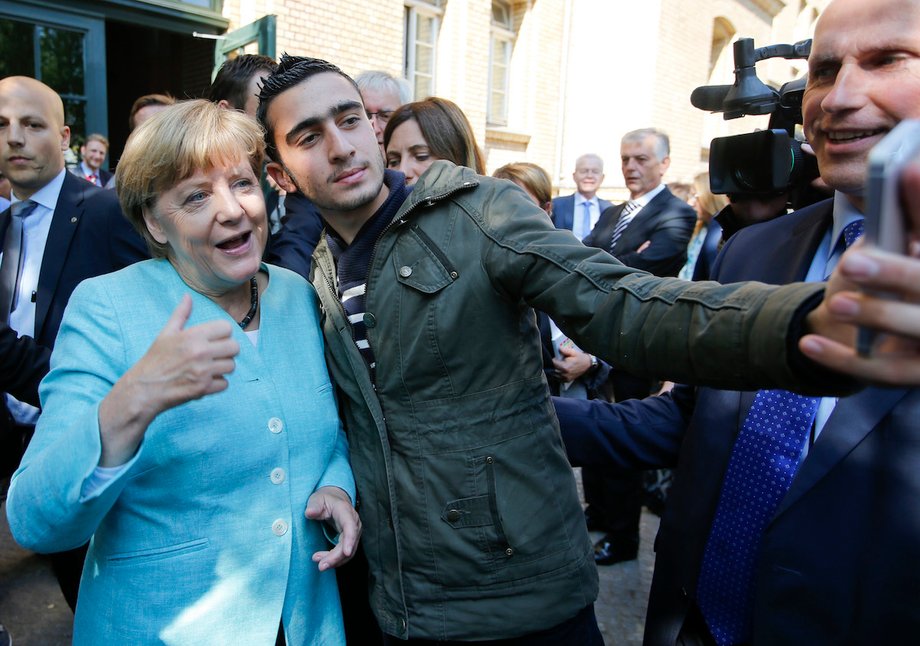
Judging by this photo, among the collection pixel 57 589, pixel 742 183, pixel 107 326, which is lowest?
pixel 57 589

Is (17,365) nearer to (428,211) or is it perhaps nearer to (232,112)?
(232,112)

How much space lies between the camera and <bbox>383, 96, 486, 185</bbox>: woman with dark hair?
293 cm

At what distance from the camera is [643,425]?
5.84ft

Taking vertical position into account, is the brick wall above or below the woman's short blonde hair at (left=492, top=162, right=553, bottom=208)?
above

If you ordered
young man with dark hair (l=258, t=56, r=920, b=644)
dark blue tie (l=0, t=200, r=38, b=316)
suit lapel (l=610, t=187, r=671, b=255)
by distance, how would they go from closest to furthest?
young man with dark hair (l=258, t=56, r=920, b=644), dark blue tie (l=0, t=200, r=38, b=316), suit lapel (l=610, t=187, r=671, b=255)

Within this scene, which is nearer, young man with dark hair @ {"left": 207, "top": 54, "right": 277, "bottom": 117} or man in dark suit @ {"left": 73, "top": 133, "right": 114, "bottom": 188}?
young man with dark hair @ {"left": 207, "top": 54, "right": 277, "bottom": 117}

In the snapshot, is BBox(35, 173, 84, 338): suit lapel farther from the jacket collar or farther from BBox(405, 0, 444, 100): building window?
BBox(405, 0, 444, 100): building window

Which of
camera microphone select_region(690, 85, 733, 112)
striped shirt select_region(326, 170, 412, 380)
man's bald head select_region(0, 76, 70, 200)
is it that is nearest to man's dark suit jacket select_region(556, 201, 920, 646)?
striped shirt select_region(326, 170, 412, 380)

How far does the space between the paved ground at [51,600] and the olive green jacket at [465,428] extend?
1913 mm

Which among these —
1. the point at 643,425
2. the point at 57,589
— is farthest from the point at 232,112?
the point at 57,589

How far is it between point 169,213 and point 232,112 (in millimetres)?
332

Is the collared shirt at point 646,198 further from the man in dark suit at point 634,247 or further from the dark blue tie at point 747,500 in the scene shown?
the dark blue tie at point 747,500

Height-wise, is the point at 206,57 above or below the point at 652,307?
above

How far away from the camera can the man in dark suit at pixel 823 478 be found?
114cm
